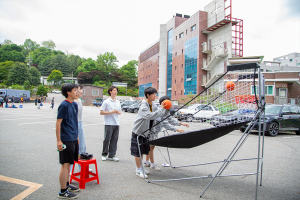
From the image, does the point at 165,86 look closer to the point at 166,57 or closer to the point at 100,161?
the point at 166,57

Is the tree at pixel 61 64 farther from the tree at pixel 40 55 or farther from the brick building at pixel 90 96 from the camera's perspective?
the brick building at pixel 90 96

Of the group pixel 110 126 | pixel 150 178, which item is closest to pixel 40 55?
pixel 110 126

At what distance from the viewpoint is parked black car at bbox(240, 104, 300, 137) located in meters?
9.66

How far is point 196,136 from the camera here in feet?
10.1

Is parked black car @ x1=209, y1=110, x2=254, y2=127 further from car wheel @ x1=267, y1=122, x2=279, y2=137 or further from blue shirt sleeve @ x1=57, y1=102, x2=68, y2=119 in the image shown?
car wheel @ x1=267, y1=122, x2=279, y2=137

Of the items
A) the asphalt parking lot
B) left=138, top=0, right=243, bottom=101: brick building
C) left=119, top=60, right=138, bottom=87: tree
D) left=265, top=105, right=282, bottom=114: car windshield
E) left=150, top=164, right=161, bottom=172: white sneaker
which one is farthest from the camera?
left=119, top=60, right=138, bottom=87: tree

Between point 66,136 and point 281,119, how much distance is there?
34.6ft

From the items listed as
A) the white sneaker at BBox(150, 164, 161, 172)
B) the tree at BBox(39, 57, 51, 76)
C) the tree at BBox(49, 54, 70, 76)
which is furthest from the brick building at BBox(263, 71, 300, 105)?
the tree at BBox(39, 57, 51, 76)

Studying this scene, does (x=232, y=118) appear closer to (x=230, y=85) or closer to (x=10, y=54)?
(x=230, y=85)

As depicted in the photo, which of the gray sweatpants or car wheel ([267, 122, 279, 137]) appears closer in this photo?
the gray sweatpants

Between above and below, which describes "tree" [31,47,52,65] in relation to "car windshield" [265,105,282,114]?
above

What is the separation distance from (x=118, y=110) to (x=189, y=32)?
130ft

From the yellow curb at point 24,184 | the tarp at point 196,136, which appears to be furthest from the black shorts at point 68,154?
the tarp at point 196,136

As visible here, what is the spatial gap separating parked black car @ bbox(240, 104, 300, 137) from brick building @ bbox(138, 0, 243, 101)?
78.8 ft
